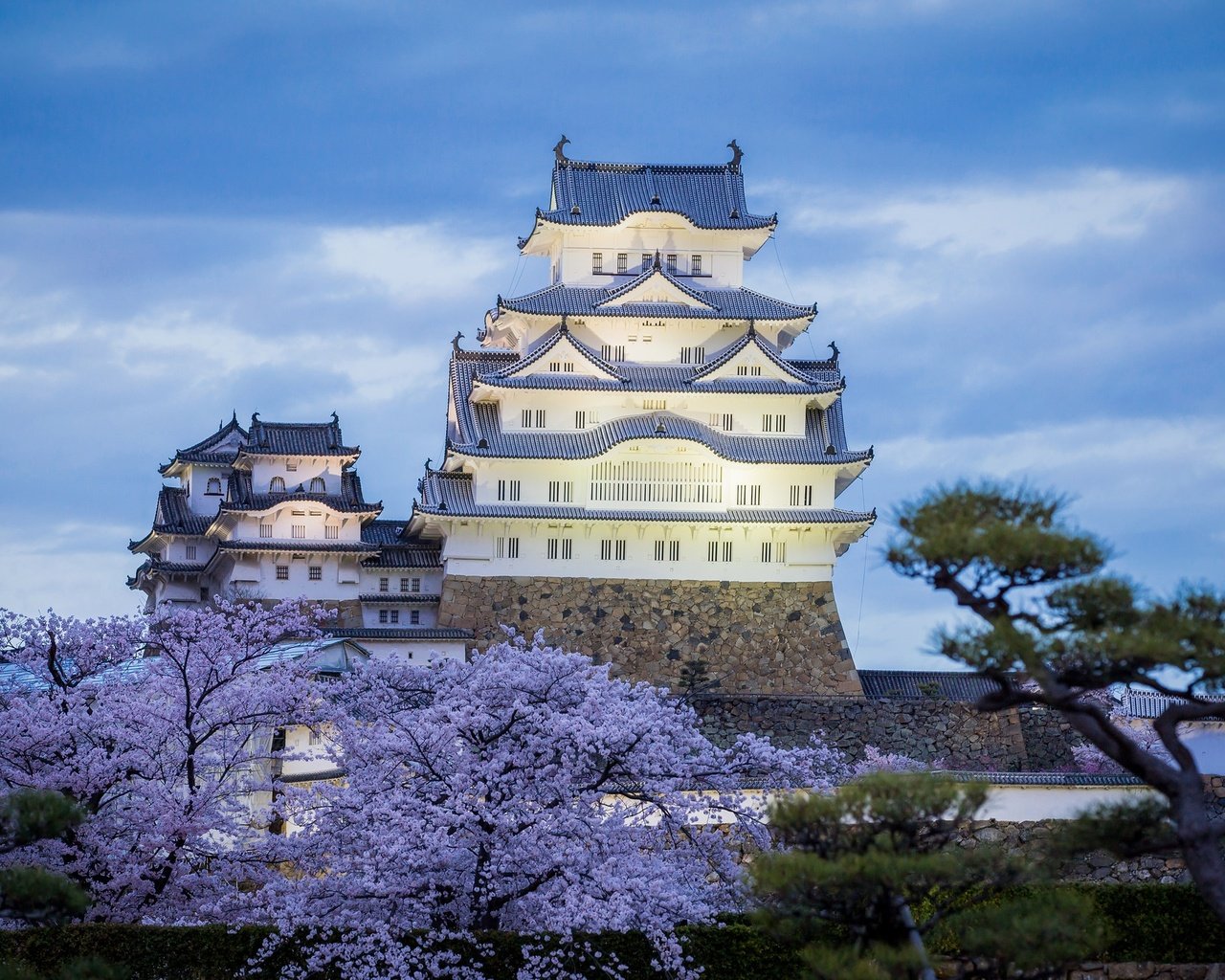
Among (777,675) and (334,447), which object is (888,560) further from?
(334,447)

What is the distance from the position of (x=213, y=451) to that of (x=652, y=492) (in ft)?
45.9

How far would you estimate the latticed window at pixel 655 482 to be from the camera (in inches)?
1849

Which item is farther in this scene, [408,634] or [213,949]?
[408,634]

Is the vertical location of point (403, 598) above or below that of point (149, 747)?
above

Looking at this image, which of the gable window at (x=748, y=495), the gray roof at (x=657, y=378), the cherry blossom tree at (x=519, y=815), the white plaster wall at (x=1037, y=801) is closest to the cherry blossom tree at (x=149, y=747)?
the cherry blossom tree at (x=519, y=815)

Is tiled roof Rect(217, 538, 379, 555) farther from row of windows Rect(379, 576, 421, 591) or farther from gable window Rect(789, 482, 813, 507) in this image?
gable window Rect(789, 482, 813, 507)

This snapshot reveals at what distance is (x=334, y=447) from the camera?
165ft

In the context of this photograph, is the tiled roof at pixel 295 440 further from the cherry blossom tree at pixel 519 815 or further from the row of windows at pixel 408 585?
the cherry blossom tree at pixel 519 815

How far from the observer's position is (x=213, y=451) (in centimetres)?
5384

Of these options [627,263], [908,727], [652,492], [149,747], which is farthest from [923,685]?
[149,747]

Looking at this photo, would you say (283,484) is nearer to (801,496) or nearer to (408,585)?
(408,585)

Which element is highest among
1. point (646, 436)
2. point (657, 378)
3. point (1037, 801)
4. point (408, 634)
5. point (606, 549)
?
point (657, 378)

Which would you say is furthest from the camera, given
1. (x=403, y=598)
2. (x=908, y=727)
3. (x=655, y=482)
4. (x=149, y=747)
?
(x=403, y=598)

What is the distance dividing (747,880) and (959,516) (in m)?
3.97
